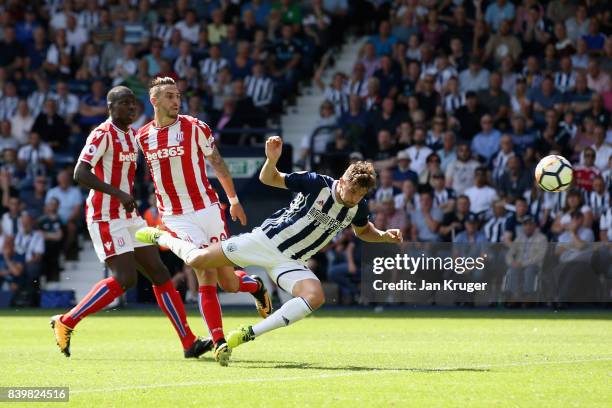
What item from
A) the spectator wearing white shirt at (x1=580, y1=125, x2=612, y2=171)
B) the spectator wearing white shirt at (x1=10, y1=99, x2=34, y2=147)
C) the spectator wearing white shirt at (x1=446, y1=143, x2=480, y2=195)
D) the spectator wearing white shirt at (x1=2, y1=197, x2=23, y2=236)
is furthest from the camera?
the spectator wearing white shirt at (x1=10, y1=99, x2=34, y2=147)

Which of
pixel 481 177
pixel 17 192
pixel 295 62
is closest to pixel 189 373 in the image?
pixel 481 177

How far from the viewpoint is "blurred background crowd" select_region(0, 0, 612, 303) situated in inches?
795

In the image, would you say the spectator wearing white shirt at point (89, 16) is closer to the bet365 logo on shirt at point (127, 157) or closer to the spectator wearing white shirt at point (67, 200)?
the spectator wearing white shirt at point (67, 200)

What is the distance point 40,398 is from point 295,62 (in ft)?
53.5

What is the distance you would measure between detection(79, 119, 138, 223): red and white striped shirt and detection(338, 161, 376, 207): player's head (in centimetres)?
242

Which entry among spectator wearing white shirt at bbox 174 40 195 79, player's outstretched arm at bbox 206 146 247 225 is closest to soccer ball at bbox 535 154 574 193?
player's outstretched arm at bbox 206 146 247 225

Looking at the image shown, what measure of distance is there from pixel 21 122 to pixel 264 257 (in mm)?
14189

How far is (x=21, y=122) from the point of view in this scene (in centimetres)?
2386

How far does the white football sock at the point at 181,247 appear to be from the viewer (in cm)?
1087

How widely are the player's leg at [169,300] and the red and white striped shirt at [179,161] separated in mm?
519

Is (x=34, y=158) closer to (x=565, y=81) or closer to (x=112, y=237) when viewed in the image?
(x=565, y=81)

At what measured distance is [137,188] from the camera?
21844 millimetres

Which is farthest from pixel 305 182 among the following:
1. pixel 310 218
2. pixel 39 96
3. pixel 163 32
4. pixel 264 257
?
pixel 163 32

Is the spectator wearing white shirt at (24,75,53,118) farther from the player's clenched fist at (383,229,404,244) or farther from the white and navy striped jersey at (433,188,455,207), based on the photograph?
the player's clenched fist at (383,229,404,244)
